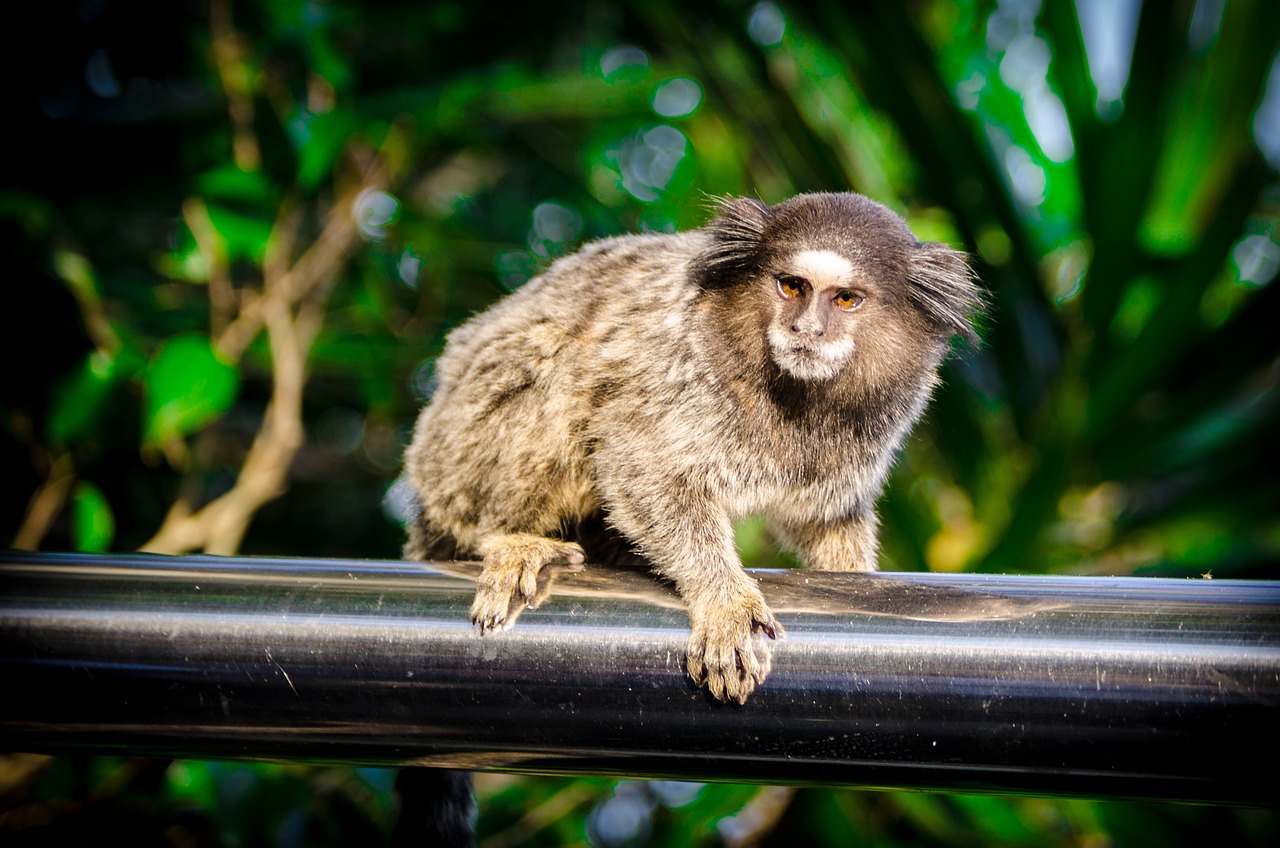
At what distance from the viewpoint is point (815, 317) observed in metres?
1.43

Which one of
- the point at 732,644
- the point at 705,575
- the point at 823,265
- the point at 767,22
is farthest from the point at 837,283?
the point at 767,22

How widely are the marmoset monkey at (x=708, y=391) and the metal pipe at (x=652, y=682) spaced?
0.40 meters

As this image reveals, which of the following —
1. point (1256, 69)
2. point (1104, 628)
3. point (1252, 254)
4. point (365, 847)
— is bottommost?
point (365, 847)

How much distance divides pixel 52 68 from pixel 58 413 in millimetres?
1153

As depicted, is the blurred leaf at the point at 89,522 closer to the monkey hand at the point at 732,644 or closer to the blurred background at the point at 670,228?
the blurred background at the point at 670,228

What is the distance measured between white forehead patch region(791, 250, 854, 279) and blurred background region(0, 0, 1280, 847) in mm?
639

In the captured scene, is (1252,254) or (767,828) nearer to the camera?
(767,828)

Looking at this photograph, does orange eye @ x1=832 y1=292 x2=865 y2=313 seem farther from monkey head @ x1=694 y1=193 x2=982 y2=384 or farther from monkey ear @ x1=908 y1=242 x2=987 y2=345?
monkey ear @ x1=908 y1=242 x2=987 y2=345

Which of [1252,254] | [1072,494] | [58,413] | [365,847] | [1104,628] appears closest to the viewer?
[1104,628]

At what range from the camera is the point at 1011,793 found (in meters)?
0.90

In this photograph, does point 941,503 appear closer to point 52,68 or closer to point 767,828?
point 767,828

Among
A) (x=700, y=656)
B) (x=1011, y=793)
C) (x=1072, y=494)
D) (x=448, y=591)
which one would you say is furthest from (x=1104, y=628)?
(x=1072, y=494)

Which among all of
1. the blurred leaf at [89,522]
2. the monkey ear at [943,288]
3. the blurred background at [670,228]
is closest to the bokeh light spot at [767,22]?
the blurred background at [670,228]

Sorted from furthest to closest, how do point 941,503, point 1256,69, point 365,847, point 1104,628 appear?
point 941,503
point 1256,69
point 365,847
point 1104,628
